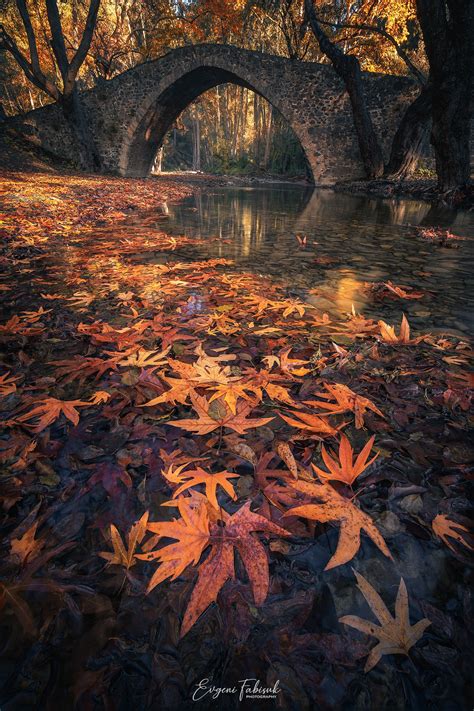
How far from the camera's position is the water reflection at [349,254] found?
7.00 feet

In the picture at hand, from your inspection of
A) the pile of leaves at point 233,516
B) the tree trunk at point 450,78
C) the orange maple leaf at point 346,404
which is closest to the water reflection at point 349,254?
the pile of leaves at point 233,516

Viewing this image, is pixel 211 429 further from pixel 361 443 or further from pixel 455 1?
pixel 455 1

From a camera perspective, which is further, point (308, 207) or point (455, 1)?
point (308, 207)

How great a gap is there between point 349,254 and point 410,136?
11.0 m

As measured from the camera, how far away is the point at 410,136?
36.9 feet

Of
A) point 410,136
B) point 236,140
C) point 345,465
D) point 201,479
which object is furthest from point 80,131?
point 236,140

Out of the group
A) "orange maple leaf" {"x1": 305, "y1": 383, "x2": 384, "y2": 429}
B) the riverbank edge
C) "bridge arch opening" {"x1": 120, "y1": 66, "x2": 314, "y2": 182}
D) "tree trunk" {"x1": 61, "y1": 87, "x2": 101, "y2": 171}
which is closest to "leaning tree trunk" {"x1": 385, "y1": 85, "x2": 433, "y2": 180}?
the riverbank edge

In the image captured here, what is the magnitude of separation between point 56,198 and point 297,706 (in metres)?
6.89

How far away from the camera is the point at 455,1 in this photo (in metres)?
6.61

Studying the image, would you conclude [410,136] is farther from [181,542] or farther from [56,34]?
[181,542]

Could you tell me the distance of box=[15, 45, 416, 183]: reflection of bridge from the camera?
12883 millimetres

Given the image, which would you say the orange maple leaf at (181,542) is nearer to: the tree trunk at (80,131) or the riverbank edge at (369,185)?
the riverbank edge at (369,185)

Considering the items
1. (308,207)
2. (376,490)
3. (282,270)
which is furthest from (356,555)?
(308,207)

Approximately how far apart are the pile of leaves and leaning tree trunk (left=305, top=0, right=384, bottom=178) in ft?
45.7
